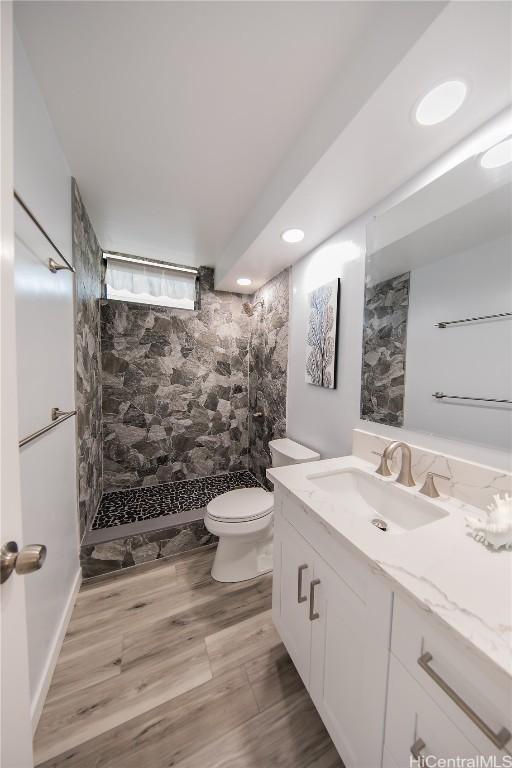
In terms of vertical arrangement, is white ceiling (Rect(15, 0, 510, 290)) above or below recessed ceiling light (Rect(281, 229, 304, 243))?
above

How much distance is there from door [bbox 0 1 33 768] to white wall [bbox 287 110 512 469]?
1.40 m

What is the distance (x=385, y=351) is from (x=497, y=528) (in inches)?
33.8

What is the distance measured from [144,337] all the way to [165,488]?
5.10ft

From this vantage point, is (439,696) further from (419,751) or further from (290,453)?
(290,453)

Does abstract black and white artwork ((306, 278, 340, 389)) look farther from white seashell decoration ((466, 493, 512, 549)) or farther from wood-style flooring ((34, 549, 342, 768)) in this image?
wood-style flooring ((34, 549, 342, 768))

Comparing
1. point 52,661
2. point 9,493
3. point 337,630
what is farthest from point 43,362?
point 337,630

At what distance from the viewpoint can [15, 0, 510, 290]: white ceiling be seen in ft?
2.57

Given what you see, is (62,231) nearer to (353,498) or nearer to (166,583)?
(353,498)

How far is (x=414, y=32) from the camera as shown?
71 cm

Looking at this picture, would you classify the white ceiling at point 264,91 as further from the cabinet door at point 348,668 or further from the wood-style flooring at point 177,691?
the wood-style flooring at point 177,691

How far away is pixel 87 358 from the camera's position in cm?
198

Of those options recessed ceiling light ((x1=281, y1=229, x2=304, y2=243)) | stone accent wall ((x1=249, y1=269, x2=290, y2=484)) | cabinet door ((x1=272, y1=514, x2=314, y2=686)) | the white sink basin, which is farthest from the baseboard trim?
recessed ceiling light ((x1=281, y1=229, x2=304, y2=243))

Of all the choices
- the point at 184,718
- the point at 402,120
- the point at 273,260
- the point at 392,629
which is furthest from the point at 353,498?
the point at 273,260

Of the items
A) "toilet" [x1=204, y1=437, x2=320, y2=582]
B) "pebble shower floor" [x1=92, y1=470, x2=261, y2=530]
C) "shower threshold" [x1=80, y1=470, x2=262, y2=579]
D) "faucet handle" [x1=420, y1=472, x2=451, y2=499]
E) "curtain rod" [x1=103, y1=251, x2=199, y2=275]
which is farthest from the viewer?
"curtain rod" [x1=103, y1=251, x2=199, y2=275]
